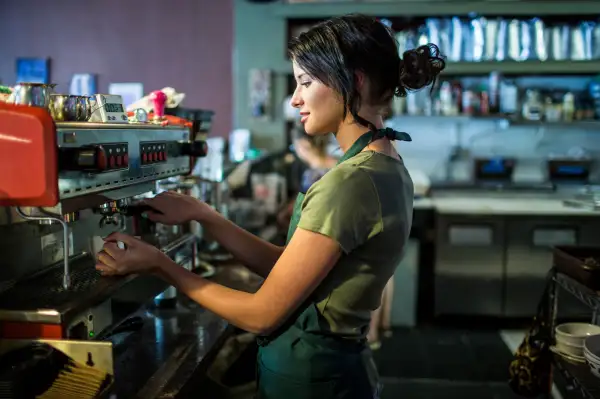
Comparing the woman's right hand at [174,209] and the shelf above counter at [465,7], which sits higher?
the shelf above counter at [465,7]

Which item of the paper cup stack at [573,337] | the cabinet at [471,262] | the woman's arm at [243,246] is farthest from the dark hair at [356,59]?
the cabinet at [471,262]

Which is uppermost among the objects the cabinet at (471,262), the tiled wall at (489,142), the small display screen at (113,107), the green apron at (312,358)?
the small display screen at (113,107)

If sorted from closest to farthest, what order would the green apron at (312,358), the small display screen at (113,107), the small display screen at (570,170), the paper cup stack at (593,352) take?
the green apron at (312,358)
the small display screen at (113,107)
the paper cup stack at (593,352)
the small display screen at (570,170)

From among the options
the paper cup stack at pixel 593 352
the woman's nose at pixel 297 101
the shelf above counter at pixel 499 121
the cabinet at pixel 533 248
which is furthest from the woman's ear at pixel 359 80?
the shelf above counter at pixel 499 121

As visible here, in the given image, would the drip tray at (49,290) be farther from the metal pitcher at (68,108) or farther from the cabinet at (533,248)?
the cabinet at (533,248)

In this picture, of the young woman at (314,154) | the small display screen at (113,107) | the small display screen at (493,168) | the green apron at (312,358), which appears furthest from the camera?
the small display screen at (493,168)

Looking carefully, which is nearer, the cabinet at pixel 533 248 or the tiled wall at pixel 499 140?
the cabinet at pixel 533 248

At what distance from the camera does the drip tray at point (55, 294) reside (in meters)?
1.15

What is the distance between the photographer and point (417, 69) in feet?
4.29

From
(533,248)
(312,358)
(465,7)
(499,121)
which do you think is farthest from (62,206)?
(499,121)

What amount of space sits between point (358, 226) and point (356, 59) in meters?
0.35

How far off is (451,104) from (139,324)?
3.51 metres

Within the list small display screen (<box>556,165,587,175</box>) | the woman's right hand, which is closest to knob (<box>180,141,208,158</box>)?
the woman's right hand

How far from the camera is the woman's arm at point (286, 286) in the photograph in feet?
3.74
